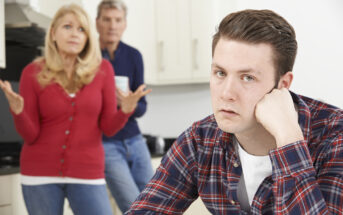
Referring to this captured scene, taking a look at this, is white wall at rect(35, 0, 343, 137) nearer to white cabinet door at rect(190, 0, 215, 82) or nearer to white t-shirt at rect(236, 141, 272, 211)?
white cabinet door at rect(190, 0, 215, 82)

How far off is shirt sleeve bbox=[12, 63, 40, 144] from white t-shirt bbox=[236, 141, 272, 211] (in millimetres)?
906

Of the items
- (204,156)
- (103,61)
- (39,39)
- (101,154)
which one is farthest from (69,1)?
(204,156)

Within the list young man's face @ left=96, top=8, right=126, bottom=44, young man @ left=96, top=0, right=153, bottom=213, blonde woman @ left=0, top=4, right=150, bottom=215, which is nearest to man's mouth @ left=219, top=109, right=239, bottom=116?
blonde woman @ left=0, top=4, right=150, bottom=215

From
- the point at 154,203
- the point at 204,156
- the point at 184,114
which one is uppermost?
the point at 204,156

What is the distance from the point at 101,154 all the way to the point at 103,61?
0.40m

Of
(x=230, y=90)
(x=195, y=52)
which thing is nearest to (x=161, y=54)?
(x=195, y=52)

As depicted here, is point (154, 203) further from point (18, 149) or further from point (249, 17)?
point (18, 149)

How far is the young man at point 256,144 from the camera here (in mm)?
1001

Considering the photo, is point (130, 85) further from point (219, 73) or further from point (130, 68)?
point (219, 73)

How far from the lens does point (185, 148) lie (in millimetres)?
1205

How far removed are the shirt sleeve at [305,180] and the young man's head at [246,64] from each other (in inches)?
4.8

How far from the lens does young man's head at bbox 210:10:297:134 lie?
1041 mm

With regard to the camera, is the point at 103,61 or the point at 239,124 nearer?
the point at 239,124

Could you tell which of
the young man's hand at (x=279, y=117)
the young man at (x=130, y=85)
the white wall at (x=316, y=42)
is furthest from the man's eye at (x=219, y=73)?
the white wall at (x=316, y=42)
